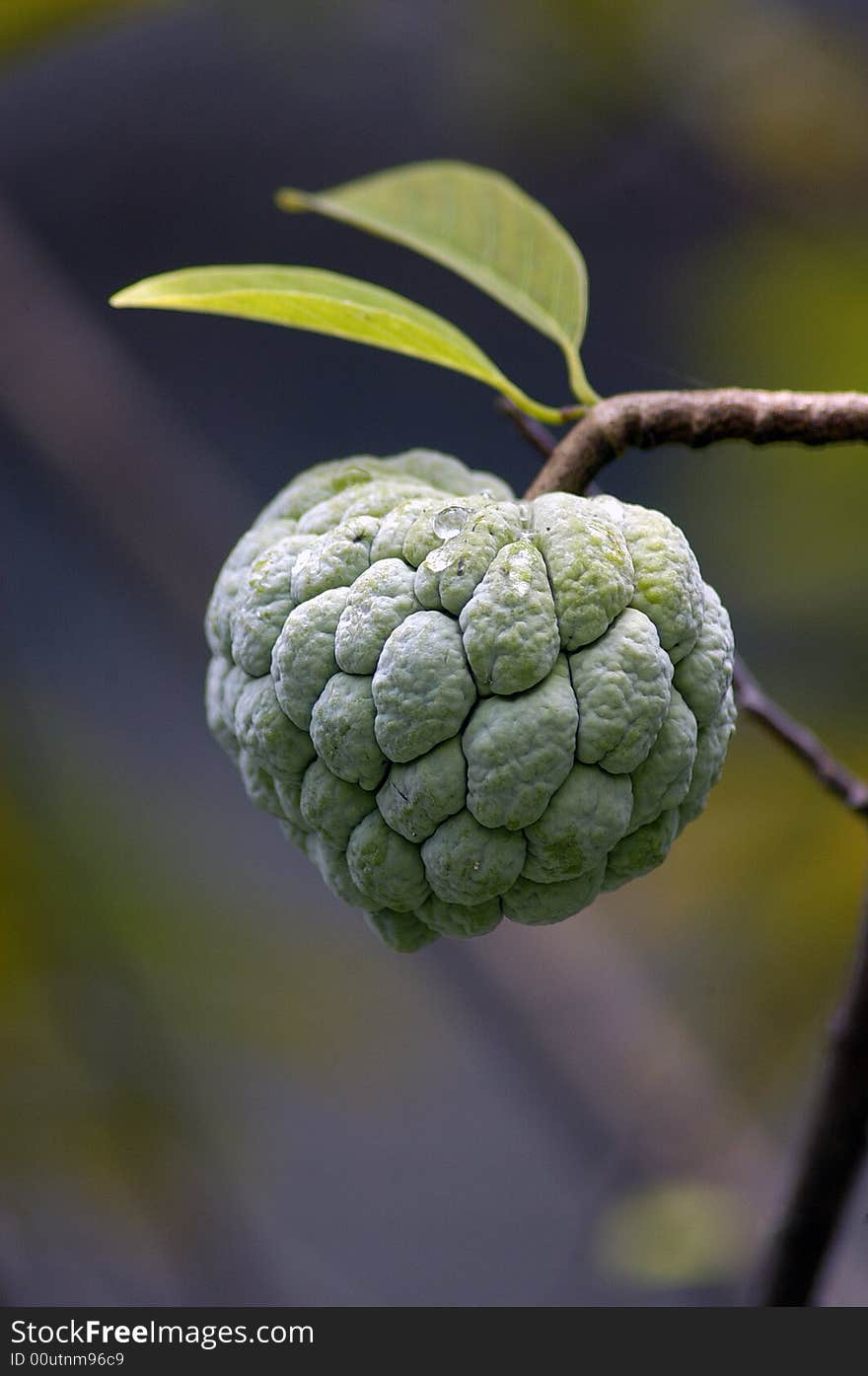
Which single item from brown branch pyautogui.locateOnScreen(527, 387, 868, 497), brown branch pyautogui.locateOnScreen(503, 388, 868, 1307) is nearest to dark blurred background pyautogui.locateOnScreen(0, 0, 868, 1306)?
brown branch pyautogui.locateOnScreen(503, 388, 868, 1307)

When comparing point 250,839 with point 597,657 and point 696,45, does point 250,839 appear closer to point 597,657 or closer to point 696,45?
point 696,45

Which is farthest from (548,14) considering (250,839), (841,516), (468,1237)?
(468,1237)

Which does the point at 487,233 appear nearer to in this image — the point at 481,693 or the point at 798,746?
the point at 481,693

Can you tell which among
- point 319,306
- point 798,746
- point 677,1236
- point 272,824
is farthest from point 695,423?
point 272,824

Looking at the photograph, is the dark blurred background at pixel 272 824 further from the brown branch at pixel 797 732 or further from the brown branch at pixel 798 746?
the brown branch at pixel 798 746

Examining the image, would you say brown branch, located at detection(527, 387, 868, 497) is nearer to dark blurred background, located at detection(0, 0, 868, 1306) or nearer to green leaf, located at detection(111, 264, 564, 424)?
green leaf, located at detection(111, 264, 564, 424)
